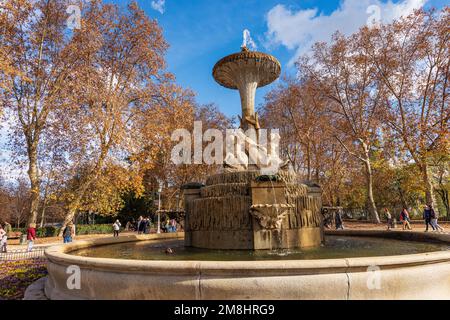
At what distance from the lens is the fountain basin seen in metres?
4.01

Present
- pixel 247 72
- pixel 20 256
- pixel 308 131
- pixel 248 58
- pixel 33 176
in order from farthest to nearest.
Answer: pixel 308 131
pixel 33 176
pixel 247 72
pixel 248 58
pixel 20 256

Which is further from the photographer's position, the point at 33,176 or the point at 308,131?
the point at 308,131

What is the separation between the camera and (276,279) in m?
4.01

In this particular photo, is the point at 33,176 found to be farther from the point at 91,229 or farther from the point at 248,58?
the point at 248,58

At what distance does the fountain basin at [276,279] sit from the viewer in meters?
4.01

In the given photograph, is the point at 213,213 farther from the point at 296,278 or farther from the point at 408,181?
the point at 408,181

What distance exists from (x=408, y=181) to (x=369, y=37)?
14060 mm

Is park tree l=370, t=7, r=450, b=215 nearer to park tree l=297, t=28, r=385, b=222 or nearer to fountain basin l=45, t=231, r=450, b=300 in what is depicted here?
park tree l=297, t=28, r=385, b=222

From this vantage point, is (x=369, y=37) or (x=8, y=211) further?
(x=8, y=211)

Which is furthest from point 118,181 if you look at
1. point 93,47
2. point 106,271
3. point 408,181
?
point 408,181

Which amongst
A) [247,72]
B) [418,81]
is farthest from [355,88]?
[247,72]

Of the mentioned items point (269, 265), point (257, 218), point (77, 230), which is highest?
point (257, 218)

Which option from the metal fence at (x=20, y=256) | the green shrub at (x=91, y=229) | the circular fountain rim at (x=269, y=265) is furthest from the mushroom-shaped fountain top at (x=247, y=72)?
the green shrub at (x=91, y=229)

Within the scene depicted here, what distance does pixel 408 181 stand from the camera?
29344 mm
